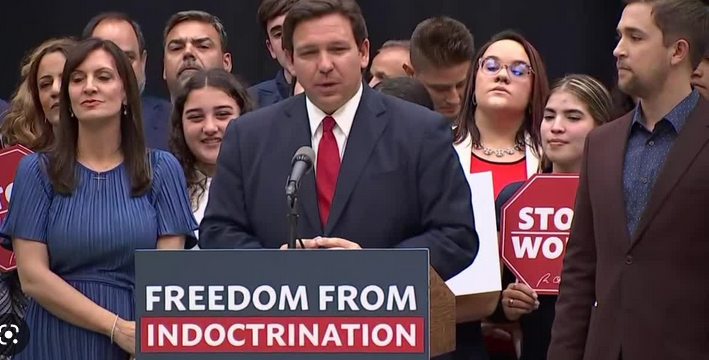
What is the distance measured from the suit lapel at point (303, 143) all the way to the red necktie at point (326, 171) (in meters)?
0.03

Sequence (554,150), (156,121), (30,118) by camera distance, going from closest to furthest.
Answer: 1. (554,150)
2. (30,118)
3. (156,121)

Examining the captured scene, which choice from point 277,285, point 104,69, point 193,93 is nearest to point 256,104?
point 193,93

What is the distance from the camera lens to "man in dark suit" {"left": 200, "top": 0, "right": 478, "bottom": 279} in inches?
169

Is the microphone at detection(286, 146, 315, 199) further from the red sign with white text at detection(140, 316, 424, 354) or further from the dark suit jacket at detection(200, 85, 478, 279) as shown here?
the dark suit jacket at detection(200, 85, 478, 279)

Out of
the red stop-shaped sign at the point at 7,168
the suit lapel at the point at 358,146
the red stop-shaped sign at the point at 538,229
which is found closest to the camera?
the suit lapel at the point at 358,146

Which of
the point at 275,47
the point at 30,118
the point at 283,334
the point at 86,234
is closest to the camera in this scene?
the point at 283,334

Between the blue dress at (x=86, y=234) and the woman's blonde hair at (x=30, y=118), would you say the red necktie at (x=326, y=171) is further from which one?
the woman's blonde hair at (x=30, y=118)

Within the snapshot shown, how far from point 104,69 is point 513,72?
164 centimetres

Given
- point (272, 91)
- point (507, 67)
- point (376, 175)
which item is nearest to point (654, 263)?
point (376, 175)

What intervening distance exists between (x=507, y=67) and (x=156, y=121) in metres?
1.60

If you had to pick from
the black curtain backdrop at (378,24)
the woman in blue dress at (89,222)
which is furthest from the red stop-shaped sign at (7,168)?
the black curtain backdrop at (378,24)

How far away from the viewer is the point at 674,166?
13.2 ft

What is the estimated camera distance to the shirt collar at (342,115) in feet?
A: 14.5

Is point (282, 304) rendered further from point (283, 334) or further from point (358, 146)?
point (358, 146)
